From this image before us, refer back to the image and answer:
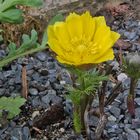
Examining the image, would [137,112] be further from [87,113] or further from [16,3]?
[16,3]

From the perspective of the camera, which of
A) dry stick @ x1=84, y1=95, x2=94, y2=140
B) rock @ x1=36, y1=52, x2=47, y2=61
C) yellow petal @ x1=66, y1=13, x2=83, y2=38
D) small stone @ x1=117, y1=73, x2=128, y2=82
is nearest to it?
yellow petal @ x1=66, y1=13, x2=83, y2=38

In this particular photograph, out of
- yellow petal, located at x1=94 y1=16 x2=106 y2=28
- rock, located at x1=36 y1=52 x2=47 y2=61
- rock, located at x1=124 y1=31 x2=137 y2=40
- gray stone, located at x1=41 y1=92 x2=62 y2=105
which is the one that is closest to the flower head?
yellow petal, located at x1=94 y1=16 x2=106 y2=28

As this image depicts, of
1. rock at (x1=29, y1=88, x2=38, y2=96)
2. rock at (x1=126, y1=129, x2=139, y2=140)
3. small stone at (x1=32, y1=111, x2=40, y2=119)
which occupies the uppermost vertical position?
rock at (x1=29, y1=88, x2=38, y2=96)

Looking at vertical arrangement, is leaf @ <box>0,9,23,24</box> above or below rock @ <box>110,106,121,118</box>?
above

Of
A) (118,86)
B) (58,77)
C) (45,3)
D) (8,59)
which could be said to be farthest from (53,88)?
(45,3)

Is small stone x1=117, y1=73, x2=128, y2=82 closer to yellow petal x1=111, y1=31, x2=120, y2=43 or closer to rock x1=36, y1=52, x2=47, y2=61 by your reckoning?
rock x1=36, y1=52, x2=47, y2=61

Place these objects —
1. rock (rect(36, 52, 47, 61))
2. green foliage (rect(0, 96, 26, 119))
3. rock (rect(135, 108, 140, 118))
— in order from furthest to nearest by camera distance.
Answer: rock (rect(36, 52, 47, 61)), rock (rect(135, 108, 140, 118)), green foliage (rect(0, 96, 26, 119))

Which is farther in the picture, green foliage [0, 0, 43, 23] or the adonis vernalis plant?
green foliage [0, 0, 43, 23]
